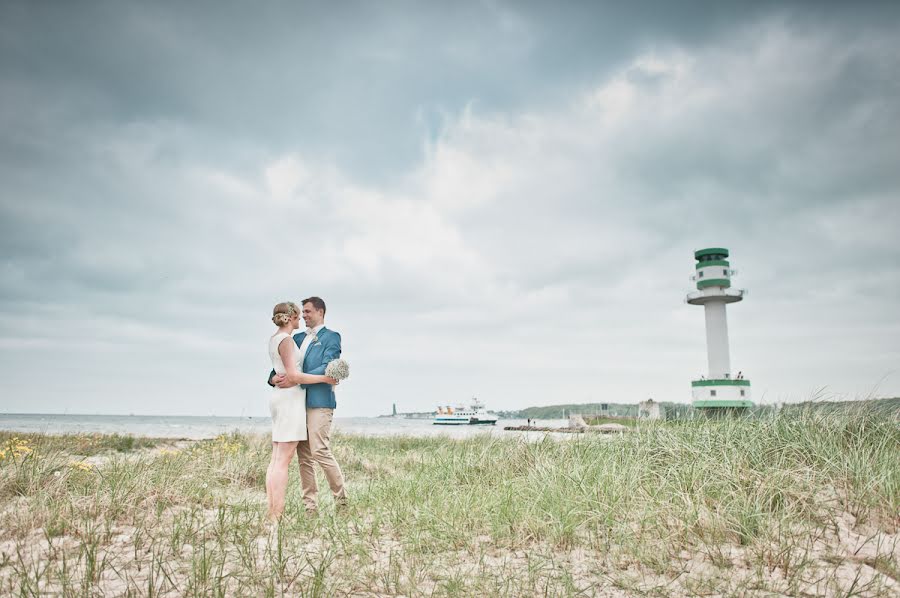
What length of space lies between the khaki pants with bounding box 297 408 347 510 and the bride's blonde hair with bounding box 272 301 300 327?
0.91 meters

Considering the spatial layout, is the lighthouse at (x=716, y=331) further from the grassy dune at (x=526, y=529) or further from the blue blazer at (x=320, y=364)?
the blue blazer at (x=320, y=364)

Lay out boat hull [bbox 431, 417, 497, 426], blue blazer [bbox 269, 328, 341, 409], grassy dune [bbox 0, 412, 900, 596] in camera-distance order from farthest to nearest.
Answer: boat hull [bbox 431, 417, 497, 426], blue blazer [bbox 269, 328, 341, 409], grassy dune [bbox 0, 412, 900, 596]

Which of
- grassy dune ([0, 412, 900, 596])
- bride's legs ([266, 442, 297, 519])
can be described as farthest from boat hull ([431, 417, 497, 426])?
bride's legs ([266, 442, 297, 519])

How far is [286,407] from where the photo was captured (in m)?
5.05

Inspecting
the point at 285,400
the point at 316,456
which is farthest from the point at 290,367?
the point at 316,456

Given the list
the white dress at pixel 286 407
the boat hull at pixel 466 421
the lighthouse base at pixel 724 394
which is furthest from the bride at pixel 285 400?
the boat hull at pixel 466 421

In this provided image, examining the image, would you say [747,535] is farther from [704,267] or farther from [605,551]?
[704,267]

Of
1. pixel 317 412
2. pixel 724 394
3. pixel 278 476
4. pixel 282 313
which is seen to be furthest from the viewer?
pixel 724 394

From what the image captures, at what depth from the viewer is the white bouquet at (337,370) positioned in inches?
199

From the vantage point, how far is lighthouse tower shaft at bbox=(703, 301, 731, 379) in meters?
35.7

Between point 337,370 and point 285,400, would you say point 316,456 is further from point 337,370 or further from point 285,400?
point 337,370

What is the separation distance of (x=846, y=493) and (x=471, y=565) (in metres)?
3.32

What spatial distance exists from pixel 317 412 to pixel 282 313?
103cm

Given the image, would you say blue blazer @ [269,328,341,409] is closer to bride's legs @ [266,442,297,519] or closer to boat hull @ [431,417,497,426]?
bride's legs @ [266,442,297,519]
